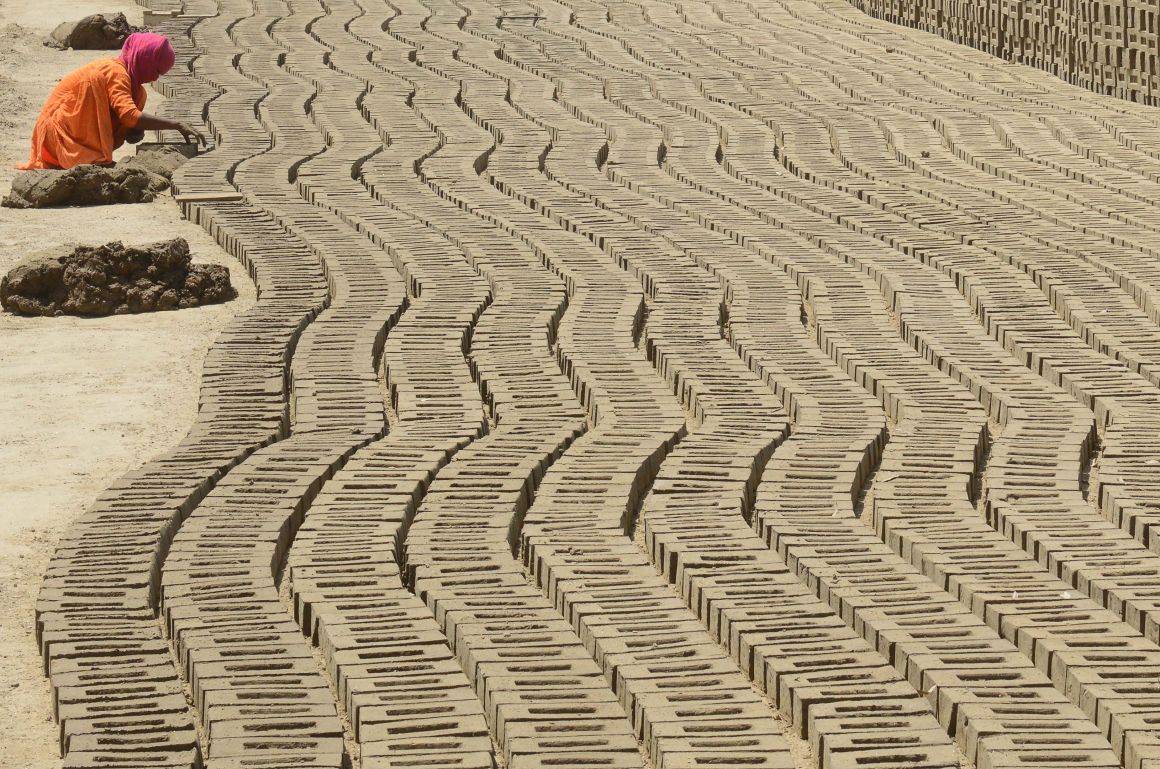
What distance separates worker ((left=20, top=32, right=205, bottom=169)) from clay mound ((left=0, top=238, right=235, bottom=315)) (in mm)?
2791

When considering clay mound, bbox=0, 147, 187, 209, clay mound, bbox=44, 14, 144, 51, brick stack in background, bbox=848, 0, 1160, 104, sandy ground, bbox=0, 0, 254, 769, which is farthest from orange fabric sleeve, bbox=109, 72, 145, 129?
brick stack in background, bbox=848, 0, 1160, 104

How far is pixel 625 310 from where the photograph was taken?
23.6 feet

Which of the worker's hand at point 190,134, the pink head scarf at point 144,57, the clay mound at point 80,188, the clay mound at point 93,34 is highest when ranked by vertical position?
the pink head scarf at point 144,57

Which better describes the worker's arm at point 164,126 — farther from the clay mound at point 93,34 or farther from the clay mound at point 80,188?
the clay mound at point 93,34

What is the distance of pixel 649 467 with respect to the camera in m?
5.46

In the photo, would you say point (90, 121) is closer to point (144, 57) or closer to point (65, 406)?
point (144, 57)

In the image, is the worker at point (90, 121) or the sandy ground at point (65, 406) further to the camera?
the worker at point (90, 121)

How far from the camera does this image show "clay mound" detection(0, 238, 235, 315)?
25.7 ft

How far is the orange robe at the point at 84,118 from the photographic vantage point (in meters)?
10.7

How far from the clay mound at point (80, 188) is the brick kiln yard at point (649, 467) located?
1.30 ft

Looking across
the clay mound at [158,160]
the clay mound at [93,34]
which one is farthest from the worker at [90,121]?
the clay mound at [93,34]

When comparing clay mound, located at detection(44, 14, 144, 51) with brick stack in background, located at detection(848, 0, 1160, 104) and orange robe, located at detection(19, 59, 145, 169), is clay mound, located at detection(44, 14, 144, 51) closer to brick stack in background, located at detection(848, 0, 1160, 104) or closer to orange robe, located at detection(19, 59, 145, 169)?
orange robe, located at detection(19, 59, 145, 169)

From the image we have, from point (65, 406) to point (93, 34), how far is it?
31.1ft

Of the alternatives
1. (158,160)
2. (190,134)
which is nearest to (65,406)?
(158,160)
